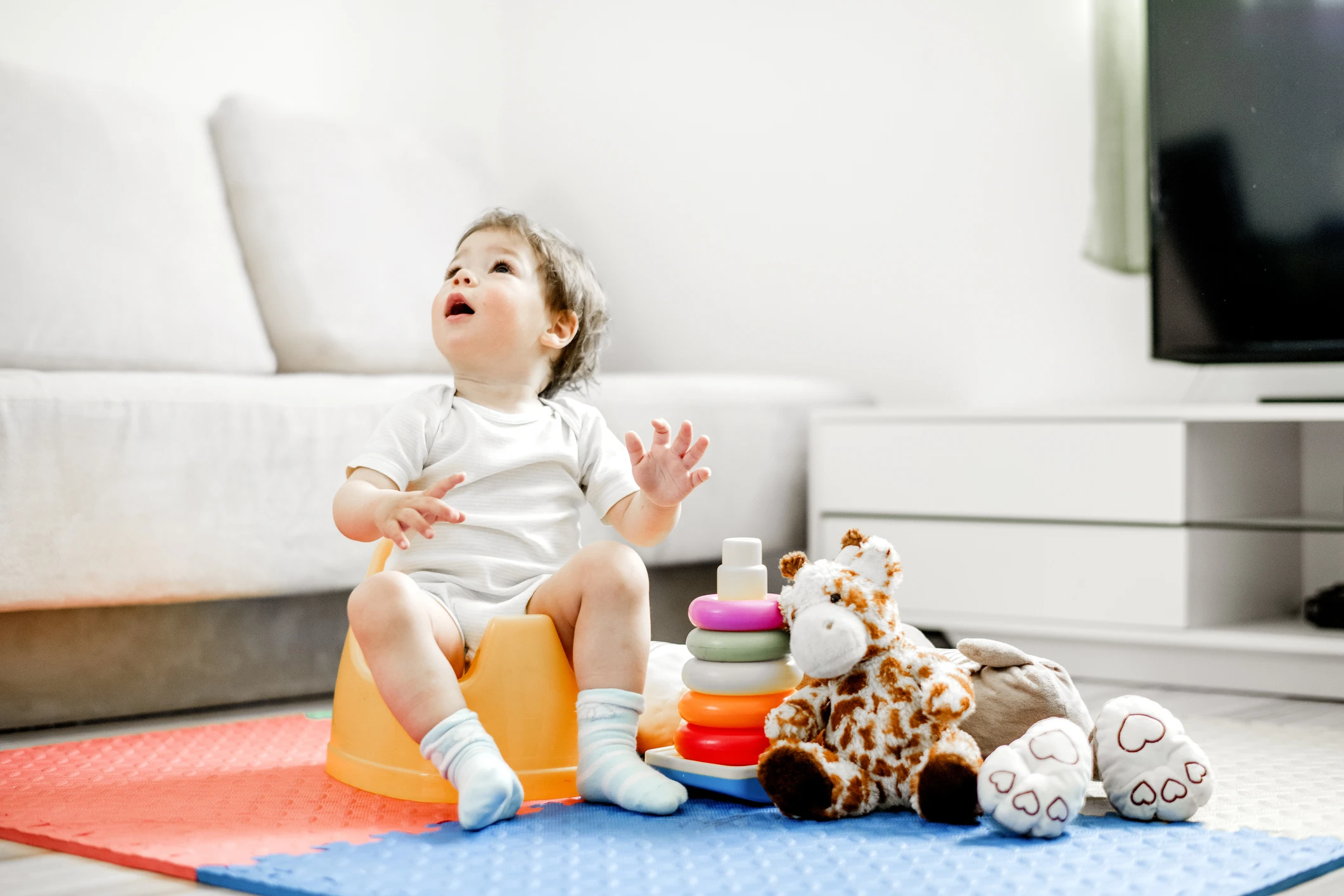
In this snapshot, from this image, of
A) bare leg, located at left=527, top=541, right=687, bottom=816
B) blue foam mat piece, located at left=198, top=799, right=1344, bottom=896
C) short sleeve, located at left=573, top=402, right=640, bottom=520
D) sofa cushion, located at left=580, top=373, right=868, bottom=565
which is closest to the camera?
blue foam mat piece, located at left=198, top=799, right=1344, bottom=896

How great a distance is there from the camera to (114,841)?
1.00 metres

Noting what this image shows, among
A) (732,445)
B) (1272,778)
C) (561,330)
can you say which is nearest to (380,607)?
(561,330)

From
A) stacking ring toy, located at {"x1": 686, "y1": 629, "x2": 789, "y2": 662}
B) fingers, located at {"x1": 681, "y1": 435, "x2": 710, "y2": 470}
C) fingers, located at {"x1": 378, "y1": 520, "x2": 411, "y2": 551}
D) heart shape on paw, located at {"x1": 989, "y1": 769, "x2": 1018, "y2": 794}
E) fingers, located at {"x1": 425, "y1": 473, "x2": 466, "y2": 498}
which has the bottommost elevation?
heart shape on paw, located at {"x1": 989, "y1": 769, "x2": 1018, "y2": 794}

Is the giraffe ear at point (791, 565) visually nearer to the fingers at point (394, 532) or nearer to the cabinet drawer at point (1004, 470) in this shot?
the fingers at point (394, 532)

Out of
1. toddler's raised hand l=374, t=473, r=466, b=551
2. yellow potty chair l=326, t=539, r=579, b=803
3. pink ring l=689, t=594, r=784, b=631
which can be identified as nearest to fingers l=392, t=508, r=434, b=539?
toddler's raised hand l=374, t=473, r=466, b=551

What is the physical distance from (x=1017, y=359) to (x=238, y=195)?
1.40 m

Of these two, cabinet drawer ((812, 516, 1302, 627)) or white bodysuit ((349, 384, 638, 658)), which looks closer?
white bodysuit ((349, 384, 638, 658))

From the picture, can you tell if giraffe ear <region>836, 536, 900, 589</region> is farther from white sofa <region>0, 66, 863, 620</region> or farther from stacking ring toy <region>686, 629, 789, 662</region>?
white sofa <region>0, 66, 863, 620</region>

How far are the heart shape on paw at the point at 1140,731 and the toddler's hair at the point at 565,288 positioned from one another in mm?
640

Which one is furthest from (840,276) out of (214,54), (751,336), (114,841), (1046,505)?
(114,841)

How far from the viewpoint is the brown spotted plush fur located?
3.41 ft

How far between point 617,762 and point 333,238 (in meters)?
1.56

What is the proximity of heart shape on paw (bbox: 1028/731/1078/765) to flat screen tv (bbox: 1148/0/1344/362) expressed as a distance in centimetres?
110

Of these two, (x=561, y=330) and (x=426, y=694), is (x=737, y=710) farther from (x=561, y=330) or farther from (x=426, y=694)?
(x=561, y=330)
